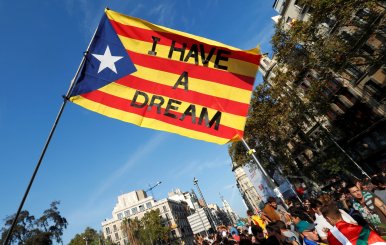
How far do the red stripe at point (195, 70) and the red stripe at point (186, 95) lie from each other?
1.40 ft

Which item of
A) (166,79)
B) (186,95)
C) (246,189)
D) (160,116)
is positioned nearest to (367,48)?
(186,95)

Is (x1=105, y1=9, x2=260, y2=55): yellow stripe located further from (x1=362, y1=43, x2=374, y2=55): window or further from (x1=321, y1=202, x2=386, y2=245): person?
(x1=362, y1=43, x2=374, y2=55): window

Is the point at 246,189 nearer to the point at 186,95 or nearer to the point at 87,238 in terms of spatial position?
the point at 87,238

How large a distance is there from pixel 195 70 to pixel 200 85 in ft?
1.29

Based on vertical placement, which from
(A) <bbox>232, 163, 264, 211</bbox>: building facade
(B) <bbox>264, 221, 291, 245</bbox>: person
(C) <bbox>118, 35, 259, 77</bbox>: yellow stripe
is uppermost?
(A) <bbox>232, 163, 264, 211</bbox>: building facade

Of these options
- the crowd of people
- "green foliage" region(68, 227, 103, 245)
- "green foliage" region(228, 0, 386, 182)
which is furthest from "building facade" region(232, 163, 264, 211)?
the crowd of people

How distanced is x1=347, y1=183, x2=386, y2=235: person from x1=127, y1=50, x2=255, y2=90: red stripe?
363 centimetres

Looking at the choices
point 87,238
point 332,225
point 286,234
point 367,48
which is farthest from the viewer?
point 87,238

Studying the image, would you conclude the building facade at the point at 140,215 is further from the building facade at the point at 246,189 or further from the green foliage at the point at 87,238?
the building facade at the point at 246,189

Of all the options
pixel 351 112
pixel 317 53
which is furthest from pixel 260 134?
pixel 317 53

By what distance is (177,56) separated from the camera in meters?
6.89

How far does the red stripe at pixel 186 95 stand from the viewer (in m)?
6.59

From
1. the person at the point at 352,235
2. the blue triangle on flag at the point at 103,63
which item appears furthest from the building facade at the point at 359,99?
the person at the point at 352,235

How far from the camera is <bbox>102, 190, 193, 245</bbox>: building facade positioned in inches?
3762
